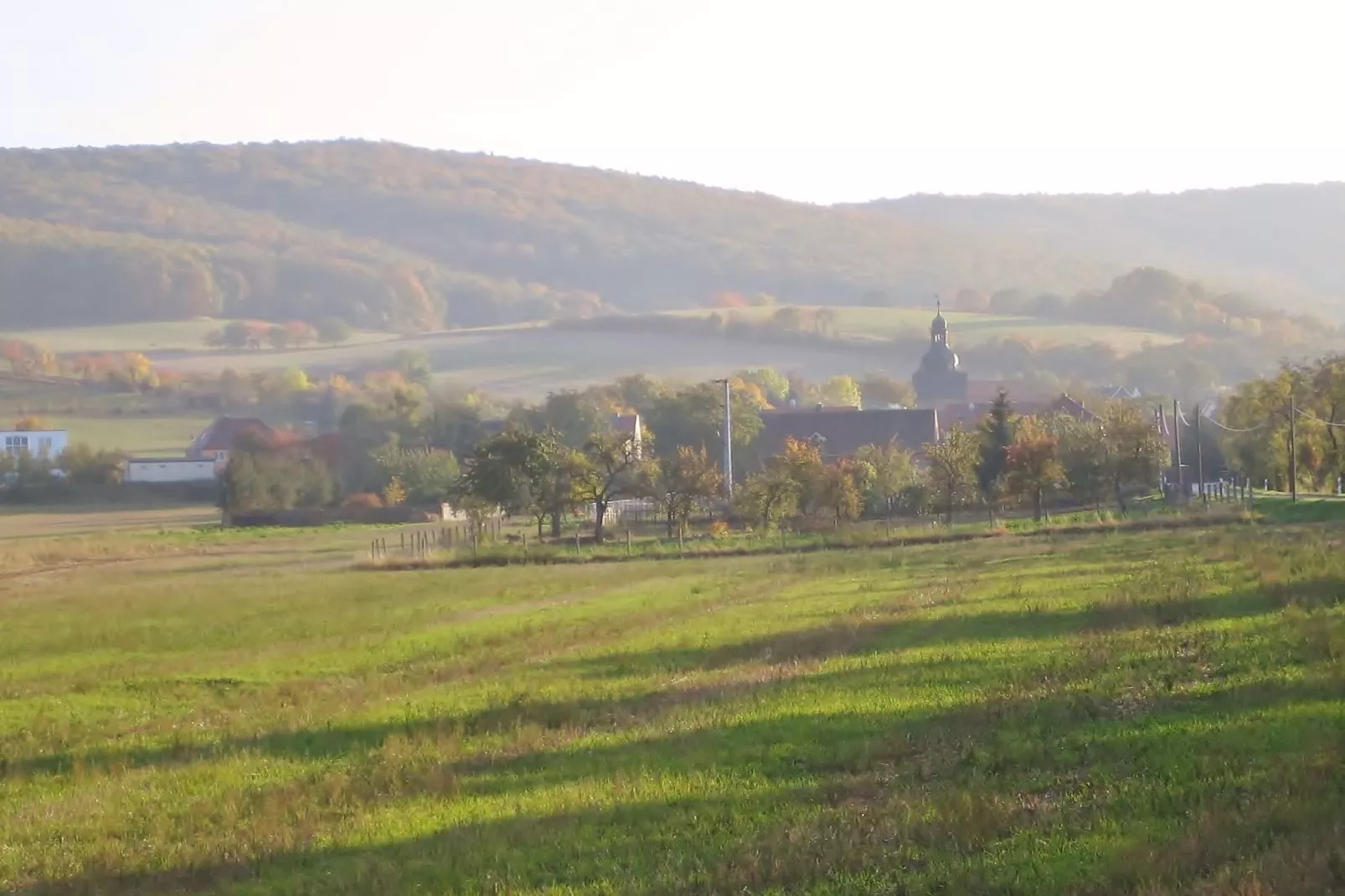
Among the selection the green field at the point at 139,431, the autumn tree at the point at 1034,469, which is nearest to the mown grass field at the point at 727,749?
the autumn tree at the point at 1034,469

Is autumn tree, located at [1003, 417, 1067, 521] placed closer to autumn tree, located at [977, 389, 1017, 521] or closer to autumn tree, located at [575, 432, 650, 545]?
autumn tree, located at [977, 389, 1017, 521]

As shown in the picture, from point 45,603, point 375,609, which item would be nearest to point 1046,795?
point 375,609

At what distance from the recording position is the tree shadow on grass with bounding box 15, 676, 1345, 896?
1000cm

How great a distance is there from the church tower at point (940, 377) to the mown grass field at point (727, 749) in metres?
143

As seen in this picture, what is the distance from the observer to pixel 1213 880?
9008 mm

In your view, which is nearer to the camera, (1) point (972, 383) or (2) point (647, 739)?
(2) point (647, 739)

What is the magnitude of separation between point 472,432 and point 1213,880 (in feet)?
397

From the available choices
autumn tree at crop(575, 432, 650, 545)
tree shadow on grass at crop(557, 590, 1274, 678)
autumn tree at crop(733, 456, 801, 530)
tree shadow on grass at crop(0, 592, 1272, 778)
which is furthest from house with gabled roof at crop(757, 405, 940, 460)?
tree shadow on grass at crop(0, 592, 1272, 778)

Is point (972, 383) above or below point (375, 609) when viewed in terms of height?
above

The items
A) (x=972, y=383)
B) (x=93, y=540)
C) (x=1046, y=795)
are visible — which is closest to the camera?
(x=1046, y=795)

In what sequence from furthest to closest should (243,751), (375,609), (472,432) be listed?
(472,432), (375,609), (243,751)

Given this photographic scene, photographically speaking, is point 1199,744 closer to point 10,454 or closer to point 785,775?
point 785,775

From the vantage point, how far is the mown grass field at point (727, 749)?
10.3m

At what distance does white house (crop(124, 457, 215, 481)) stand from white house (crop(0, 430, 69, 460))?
245 inches
